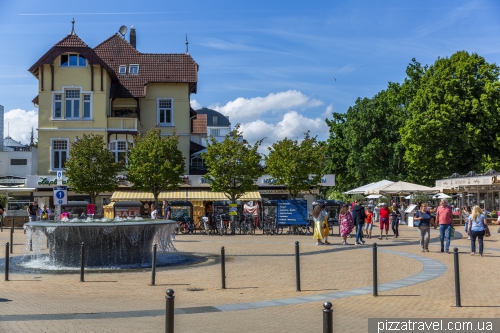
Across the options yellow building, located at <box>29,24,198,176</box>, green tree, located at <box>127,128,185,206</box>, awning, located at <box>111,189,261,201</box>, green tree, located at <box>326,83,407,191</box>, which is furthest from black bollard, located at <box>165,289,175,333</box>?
green tree, located at <box>326,83,407,191</box>

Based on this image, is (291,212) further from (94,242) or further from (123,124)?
(123,124)

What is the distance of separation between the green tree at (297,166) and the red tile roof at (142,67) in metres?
12.5

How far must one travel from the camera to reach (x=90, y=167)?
131 feet

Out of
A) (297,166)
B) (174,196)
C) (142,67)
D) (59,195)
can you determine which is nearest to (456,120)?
(297,166)

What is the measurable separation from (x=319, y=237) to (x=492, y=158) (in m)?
28.5

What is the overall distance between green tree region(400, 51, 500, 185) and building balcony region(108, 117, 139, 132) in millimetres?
21414

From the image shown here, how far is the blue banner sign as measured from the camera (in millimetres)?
32781

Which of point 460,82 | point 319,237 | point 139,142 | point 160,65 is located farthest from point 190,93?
point 319,237

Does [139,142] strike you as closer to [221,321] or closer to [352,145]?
[352,145]

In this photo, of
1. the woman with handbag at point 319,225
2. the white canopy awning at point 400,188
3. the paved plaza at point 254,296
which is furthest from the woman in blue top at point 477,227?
the white canopy awning at point 400,188

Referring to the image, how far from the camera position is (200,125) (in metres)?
79.9

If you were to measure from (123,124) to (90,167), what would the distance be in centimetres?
727

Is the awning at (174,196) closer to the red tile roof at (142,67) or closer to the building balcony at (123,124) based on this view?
the building balcony at (123,124)

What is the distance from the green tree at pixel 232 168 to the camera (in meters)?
36.7
